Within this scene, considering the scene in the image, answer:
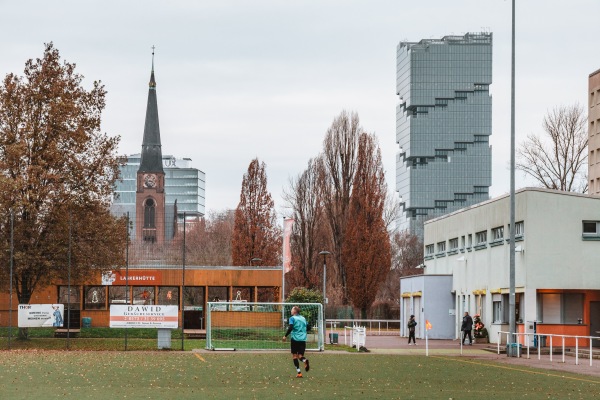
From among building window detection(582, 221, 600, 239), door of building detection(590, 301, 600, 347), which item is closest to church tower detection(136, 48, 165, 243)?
building window detection(582, 221, 600, 239)

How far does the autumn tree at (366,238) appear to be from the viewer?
254 feet

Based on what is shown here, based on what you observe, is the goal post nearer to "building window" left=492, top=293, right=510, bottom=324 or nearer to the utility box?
the utility box

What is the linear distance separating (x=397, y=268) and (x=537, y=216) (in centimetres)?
8369

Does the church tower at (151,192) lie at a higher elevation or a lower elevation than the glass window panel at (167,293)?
higher

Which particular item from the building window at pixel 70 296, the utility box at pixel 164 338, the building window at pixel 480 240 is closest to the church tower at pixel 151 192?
the building window at pixel 70 296

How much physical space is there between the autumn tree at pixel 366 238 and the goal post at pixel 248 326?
29.8m

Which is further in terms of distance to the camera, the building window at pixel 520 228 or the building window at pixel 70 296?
the building window at pixel 70 296

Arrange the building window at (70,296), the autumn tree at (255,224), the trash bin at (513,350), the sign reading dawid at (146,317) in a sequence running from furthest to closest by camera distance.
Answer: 1. the autumn tree at (255,224)
2. the building window at (70,296)
3. the sign reading dawid at (146,317)
4. the trash bin at (513,350)

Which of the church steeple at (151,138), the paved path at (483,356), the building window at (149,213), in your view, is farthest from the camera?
the building window at (149,213)

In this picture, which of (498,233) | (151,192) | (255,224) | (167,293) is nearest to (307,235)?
(255,224)

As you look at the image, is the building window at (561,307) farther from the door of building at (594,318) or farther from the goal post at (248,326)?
the goal post at (248,326)

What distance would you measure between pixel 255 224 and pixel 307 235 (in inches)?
183

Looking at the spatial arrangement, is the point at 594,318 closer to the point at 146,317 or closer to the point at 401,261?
the point at 146,317

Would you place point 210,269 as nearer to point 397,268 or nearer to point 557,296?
point 557,296
